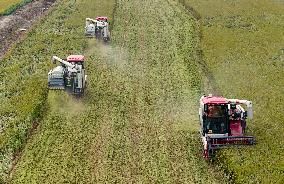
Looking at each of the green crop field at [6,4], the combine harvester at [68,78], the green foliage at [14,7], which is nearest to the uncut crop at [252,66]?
the combine harvester at [68,78]

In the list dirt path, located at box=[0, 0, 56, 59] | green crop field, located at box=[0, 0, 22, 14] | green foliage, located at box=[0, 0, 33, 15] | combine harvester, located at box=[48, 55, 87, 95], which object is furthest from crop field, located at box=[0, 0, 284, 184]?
green crop field, located at box=[0, 0, 22, 14]

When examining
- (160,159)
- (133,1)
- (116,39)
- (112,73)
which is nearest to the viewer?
(160,159)

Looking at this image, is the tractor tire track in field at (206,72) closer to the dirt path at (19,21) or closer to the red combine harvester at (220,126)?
the red combine harvester at (220,126)

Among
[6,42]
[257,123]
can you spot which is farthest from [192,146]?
[6,42]

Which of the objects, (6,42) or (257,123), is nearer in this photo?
(257,123)

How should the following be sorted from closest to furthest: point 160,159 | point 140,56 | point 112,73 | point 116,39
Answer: point 160,159 < point 112,73 < point 140,56 < point 116,39

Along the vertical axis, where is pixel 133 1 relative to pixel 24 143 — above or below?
above

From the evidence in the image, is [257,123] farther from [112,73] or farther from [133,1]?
[133,1]

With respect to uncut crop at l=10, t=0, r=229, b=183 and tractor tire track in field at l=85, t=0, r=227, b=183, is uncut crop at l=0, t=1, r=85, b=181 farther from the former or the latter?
tractor tire track in field at l=85, t=0, r=227, b=183

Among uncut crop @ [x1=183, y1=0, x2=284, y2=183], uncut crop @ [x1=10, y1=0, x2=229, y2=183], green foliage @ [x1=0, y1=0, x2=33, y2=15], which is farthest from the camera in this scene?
green foliage @ [x1=0, y1=0, x2=33, y2=15]
